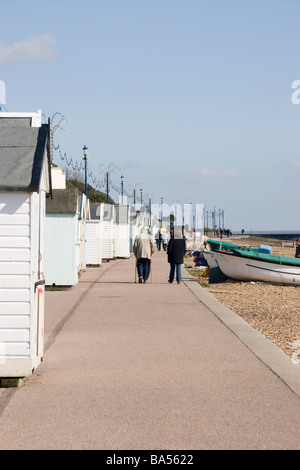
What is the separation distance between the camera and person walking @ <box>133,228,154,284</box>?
23609 millimetres

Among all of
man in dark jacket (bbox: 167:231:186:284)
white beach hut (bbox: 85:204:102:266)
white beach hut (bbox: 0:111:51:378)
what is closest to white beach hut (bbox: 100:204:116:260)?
white beach hut (bbox: 85:204:102:266)

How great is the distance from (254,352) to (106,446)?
493 centimetres

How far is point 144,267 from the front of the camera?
2406cm

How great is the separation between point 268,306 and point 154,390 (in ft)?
34.8

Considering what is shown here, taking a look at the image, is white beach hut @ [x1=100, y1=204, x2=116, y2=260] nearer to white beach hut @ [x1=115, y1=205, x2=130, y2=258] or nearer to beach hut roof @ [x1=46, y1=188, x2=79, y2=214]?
white beach hut @ [x1=115, y1=205, x2=130, y2=258]

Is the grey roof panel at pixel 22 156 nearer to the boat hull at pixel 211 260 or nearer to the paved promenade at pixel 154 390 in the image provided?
the paved promenade at pixel 154 390

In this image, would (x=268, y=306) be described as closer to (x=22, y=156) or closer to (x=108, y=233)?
(x=22, y=156)

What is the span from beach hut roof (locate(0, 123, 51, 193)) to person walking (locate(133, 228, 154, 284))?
14.7m

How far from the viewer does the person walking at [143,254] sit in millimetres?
23609

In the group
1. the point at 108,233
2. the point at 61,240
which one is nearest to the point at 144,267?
the point at 61,240

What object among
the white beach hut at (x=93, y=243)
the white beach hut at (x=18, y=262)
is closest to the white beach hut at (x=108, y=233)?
the white beach hut at (x=93, y=243)

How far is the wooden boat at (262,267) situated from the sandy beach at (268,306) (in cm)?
33

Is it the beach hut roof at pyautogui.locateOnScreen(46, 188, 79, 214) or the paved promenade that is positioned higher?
the beach hut roof at pyautogui.locateOnScreen(46, 188, 79, 214)

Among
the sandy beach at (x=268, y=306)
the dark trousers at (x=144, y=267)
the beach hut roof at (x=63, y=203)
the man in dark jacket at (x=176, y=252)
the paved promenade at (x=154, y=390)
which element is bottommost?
the sandy beach at (x=268, y=306)
